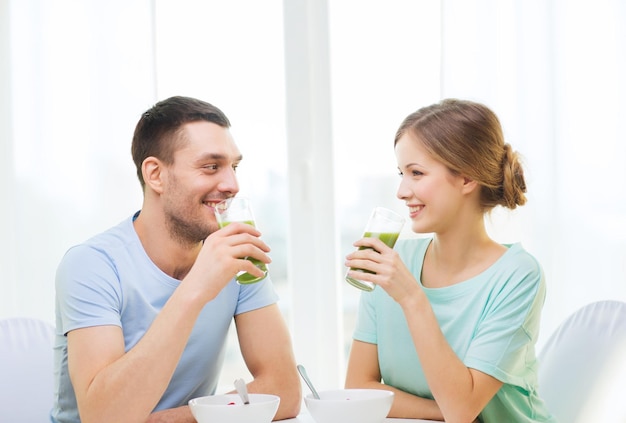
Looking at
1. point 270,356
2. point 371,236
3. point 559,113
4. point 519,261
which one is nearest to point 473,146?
point 519,261

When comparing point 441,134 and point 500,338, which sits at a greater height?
point 441,134

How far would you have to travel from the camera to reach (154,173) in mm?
2092

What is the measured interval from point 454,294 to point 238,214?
0.61 metres

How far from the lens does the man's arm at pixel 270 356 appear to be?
6.57ft

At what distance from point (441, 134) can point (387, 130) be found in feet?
3.89

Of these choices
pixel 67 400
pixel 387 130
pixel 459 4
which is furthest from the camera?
pixel 387 130

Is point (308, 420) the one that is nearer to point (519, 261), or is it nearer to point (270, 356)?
point (270, 356)

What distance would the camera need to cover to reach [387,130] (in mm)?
3227

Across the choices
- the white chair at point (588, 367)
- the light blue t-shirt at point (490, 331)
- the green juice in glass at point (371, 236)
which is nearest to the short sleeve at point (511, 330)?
the light blue t-shirt at point (490, 331)

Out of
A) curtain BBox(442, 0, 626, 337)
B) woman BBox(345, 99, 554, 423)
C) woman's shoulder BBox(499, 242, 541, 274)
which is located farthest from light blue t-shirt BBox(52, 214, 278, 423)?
curtain BBox(442, 0, 626, 337)

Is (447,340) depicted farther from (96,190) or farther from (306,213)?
(96,190)

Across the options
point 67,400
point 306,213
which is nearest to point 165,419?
point 67,400

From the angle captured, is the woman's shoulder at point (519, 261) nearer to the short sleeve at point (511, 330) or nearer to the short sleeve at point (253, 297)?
the short sleeve at point (511, 330)

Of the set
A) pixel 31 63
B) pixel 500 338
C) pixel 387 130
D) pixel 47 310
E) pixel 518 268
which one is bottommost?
pixel 47 310
